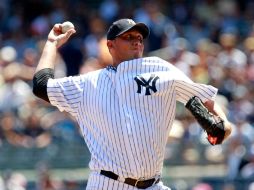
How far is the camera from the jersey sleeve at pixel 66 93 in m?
5.39

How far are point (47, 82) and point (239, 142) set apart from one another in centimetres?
609

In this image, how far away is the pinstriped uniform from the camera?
17.2ft

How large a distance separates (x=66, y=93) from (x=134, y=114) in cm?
46

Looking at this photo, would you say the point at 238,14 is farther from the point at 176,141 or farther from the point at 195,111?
the point at 195,111

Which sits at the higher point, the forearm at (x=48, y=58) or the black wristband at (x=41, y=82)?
the forearm at (x=48, y=58)

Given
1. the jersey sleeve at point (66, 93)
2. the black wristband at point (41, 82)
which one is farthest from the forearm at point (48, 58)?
the jersey sleeve at point (66, 93)

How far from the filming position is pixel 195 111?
514 centimetres

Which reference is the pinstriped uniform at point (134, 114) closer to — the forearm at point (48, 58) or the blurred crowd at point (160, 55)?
the forearm at point (48, 58)

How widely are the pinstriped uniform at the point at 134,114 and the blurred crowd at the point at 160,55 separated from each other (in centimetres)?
555

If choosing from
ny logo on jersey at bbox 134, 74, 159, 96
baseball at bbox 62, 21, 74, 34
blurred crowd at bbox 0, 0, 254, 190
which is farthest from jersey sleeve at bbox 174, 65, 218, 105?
blurred crowd at bbox 0, 0, 254, 190

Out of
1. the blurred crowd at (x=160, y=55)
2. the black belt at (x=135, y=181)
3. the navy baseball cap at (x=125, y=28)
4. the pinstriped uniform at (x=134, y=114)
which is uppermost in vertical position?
the navy baseball cap at (x=125, y=28)

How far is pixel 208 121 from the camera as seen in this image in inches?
201

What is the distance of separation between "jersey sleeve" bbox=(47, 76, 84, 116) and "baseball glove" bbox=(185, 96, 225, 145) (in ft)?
2.32

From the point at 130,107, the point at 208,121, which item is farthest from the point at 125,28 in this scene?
the point at 208,121
